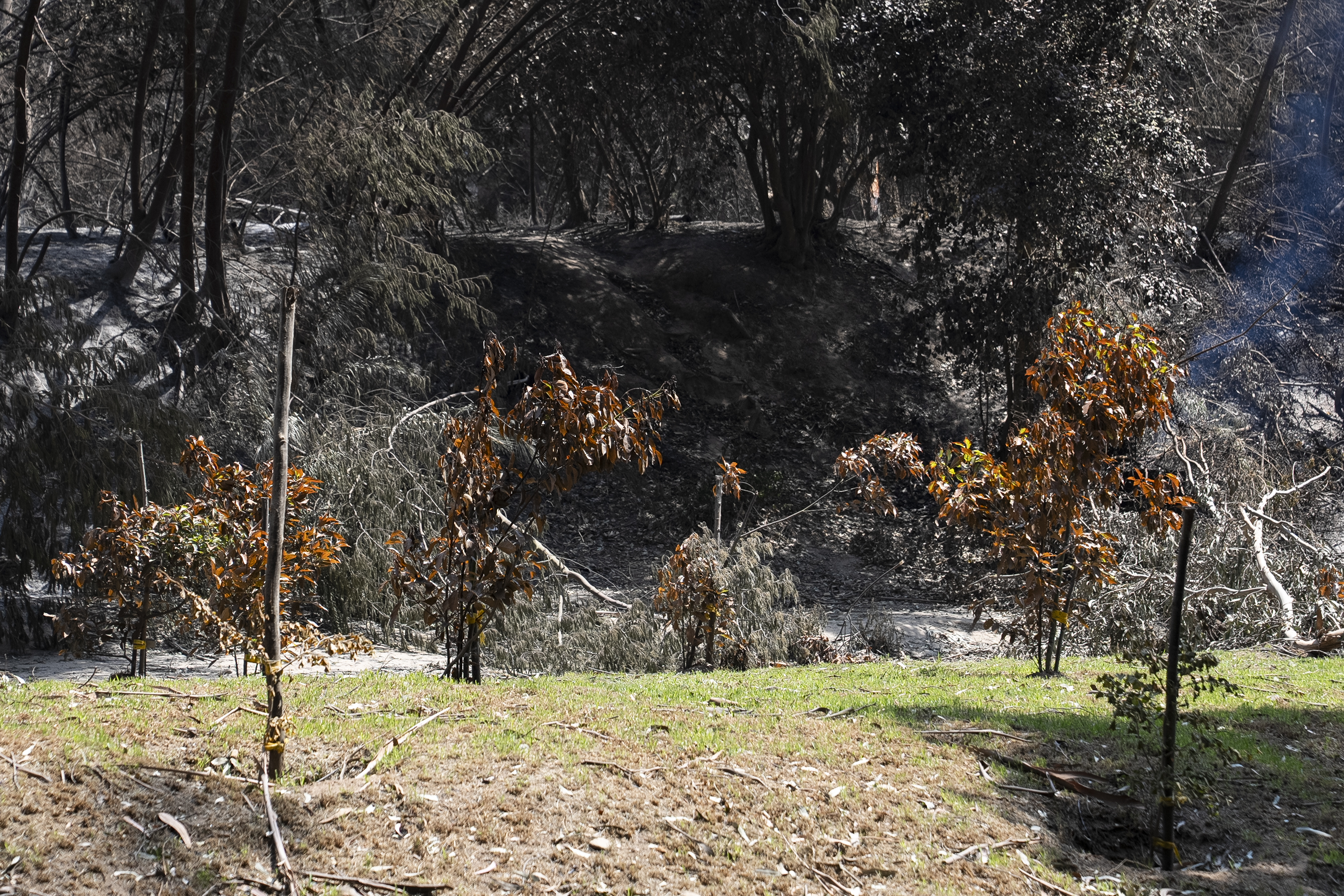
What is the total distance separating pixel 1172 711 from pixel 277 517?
3371 mm

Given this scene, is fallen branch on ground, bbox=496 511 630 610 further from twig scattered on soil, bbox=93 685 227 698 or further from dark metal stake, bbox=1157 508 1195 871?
dark metal stake, bbox=1157 508 1195 871

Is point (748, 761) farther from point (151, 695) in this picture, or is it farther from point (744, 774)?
point (151, 695)

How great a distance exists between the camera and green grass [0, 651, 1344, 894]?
Result: 3.81 metres

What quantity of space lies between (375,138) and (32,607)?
6478mm

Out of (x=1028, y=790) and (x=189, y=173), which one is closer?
(x=1028, y=790)

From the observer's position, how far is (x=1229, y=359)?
646 inches

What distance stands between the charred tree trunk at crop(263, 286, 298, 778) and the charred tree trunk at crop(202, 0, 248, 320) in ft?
29.6

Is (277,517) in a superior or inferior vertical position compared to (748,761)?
superior

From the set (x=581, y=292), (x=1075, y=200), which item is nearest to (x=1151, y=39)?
(x=1075, y=200)

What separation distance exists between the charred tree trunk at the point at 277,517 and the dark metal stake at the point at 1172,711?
3.23 metres

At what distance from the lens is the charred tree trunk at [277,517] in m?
3.63

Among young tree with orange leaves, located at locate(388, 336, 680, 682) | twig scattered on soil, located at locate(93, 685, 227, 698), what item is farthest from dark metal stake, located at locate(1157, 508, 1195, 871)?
twig scattered on soil, located at locate(93, 685, 227, 698)

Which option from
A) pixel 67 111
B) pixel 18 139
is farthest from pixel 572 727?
pixel 67 111

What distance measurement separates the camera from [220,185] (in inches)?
504
